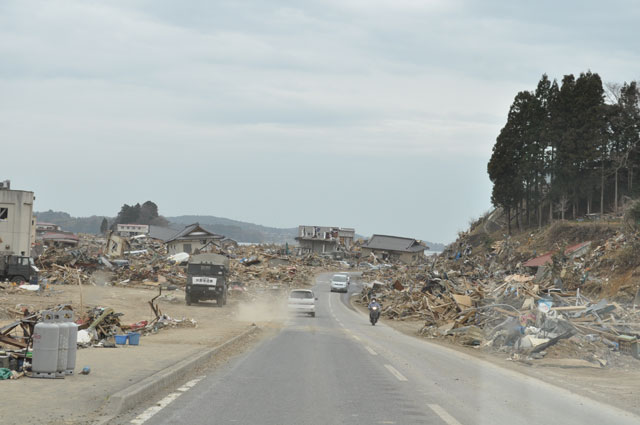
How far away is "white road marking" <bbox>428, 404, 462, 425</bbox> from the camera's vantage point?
8.14 m

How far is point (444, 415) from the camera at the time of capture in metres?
8.59

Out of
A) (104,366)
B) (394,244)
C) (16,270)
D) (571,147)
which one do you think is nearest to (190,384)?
(104,366)

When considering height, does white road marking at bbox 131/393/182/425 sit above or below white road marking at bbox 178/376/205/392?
above

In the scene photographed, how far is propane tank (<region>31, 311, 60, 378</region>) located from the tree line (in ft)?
167

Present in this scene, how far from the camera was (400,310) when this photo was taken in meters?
39.2

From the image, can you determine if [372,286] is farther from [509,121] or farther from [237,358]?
[237,358]

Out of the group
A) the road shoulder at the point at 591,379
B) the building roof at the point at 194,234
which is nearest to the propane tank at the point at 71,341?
the road shoulder at the point at 591,379

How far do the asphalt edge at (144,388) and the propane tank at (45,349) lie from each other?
1.39 m

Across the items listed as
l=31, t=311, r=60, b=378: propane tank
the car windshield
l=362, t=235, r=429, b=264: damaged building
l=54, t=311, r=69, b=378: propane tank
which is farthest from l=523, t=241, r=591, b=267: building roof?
l=362, t=235, r=429, b=264: damaged building

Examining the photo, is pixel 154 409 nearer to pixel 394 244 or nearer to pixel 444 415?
pixel 444 415

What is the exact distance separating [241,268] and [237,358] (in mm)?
53354

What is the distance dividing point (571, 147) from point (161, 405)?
5246 centimetres

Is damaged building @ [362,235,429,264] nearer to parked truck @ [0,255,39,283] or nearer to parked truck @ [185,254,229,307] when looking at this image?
parked truck @ [185,254,229,307]

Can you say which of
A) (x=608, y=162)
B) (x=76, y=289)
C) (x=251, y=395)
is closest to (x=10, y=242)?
(x=76, y=289)
